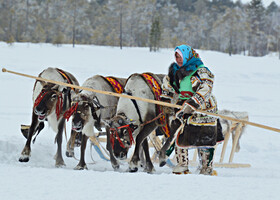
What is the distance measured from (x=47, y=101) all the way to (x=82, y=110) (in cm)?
60

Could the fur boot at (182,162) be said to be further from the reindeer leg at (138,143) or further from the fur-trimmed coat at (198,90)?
the reindeer leg at (138,143)

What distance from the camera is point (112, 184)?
3.32m

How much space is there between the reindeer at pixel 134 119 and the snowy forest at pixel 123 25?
113 ft

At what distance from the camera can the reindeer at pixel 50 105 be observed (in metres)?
5.66

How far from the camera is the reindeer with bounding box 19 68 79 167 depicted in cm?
566

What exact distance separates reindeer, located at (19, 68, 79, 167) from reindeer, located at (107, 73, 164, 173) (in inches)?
38.0

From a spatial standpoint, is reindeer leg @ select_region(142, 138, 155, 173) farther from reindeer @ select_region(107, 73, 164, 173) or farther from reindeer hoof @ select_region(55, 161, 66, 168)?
reindeer hoof @ select_region(55, 161, 66, 168)

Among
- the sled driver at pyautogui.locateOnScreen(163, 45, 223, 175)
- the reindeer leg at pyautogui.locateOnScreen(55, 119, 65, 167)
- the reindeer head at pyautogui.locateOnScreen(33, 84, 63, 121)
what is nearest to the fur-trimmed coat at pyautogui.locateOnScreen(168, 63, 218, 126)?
the sled driver at pyautogui.locateOnScreen(163, 45, 223, 175)

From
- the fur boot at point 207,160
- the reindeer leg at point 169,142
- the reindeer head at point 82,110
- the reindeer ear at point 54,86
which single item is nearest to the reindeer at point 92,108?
the reindeer head at point 82,110

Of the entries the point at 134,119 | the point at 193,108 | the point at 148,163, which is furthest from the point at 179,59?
the point at 148,163

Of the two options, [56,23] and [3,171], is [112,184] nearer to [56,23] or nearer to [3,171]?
[3,171]

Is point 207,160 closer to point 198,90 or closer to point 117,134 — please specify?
point 198,90

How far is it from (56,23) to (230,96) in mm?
43697

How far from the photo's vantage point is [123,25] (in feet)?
186
